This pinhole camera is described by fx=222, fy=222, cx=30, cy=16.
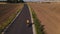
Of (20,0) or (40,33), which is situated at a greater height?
(40,33)

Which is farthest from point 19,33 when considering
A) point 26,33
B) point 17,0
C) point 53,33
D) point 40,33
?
point 17,0

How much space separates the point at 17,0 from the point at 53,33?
98742mm

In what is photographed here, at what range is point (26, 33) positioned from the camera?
19453 millimetres

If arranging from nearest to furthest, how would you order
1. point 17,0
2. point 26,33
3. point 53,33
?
point 26,33 → point 53,33 → point 17,0

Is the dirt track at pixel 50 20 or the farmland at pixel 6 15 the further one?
the farmland at pixel 6 15

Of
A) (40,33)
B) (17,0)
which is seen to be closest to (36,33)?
(40,33)

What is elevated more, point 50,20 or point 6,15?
point 50,20

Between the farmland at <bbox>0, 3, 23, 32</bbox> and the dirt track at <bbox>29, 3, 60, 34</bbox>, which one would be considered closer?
the dirt track at <bbox>29, 3, 60, 34</bbox>

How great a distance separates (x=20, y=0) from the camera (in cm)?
12112

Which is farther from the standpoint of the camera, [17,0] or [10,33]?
[17,0]

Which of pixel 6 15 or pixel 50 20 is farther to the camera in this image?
pixel 6 15

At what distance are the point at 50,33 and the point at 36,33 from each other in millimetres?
1747

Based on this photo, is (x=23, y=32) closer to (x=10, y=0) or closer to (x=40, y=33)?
(x=40, y=33)

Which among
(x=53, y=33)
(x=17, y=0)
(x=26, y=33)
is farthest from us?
(x=17, y=0)
